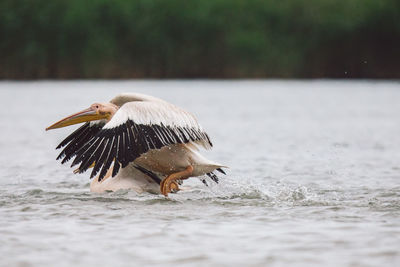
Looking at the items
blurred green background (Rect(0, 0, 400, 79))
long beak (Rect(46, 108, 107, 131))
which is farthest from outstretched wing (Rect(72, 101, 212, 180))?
blurred green background (Rect(0, 0, 400, 79))

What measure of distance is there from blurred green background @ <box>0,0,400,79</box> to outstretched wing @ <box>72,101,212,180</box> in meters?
29.3

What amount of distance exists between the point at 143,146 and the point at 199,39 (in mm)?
33168

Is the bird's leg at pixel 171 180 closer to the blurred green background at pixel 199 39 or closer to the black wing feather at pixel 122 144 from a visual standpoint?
the black wing feather at pixel 122 144

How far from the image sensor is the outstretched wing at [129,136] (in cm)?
586

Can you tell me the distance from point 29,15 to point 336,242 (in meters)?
35.9

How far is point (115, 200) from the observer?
6.14 metres

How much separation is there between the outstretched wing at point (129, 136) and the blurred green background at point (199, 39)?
96.2 feet

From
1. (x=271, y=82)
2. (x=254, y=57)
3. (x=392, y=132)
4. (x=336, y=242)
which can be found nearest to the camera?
(x=336, y=242)

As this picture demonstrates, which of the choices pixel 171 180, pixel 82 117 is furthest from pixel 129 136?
pixel 82 117

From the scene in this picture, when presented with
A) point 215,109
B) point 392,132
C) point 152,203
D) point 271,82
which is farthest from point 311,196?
point 271,82

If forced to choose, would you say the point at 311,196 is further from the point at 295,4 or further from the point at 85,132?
the point at 295,4

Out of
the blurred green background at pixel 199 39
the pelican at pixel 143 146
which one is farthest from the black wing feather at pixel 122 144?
the blurred green background at pixel 199 39

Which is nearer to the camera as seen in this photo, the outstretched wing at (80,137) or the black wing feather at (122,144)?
the black wing feather at (122,144)

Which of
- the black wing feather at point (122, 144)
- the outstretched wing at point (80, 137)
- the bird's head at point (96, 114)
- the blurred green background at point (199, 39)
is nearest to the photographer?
the black wing feather at point (122, 144)
